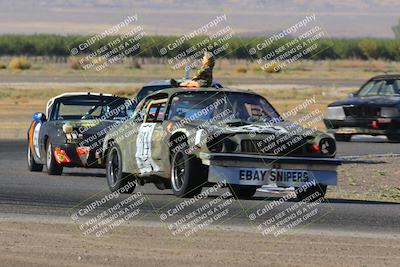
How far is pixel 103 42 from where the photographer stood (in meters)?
134

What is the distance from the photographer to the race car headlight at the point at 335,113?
2777 centimetres

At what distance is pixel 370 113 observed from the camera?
27.3m

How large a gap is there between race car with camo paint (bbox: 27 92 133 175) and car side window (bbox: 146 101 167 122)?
261cm

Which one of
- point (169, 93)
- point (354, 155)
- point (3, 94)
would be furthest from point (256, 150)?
point (3, 94)

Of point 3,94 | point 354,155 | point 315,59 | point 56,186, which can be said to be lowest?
point 315,59

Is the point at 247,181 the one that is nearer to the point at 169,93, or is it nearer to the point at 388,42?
the point at 169,93

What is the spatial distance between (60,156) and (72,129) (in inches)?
19.2

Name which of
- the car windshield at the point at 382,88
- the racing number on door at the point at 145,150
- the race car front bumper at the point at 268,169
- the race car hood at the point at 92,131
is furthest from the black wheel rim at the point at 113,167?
the car windshield at the point at 382,88

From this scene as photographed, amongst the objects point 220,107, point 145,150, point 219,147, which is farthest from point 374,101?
point 219,147

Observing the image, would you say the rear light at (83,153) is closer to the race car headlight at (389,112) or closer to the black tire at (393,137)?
the race car headlight at (389,112)

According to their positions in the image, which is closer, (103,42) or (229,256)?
(229,256)

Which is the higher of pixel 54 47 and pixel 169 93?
pixel 169 93

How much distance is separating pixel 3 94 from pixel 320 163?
135 feet

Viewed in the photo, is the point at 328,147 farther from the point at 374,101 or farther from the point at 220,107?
the point at 374,101
